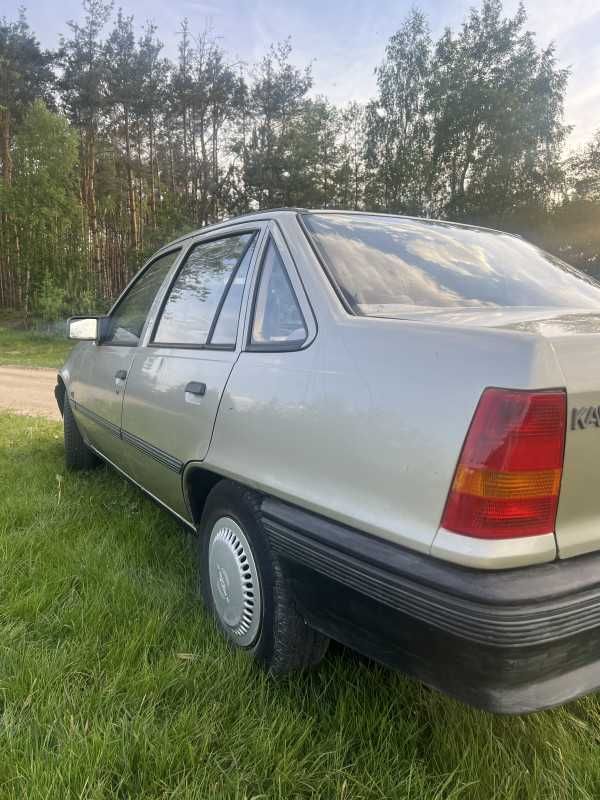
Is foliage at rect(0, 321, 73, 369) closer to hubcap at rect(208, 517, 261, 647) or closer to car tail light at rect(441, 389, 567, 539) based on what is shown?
hubcap at rect(208, 517, 261, 647)

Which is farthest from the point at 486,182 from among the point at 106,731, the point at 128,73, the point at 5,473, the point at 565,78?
the point at 106,731

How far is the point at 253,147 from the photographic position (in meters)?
26.0

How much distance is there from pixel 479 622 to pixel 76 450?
3.66m

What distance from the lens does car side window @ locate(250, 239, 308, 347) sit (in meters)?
1.86

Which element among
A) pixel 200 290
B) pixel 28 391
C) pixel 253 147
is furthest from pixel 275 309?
pixel 253 147

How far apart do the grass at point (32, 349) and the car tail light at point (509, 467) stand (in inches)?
525

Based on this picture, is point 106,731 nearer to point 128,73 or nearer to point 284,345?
point 284,345

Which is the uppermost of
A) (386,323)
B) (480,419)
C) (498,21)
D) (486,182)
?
(498,21)

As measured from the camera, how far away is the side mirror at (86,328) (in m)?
3.48

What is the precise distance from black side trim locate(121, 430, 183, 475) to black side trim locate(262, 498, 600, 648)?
110cm

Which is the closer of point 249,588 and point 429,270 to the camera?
point 249,588

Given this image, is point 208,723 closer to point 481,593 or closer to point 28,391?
point 481,593

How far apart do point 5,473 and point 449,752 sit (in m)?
3.58

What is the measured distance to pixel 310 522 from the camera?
158cm
